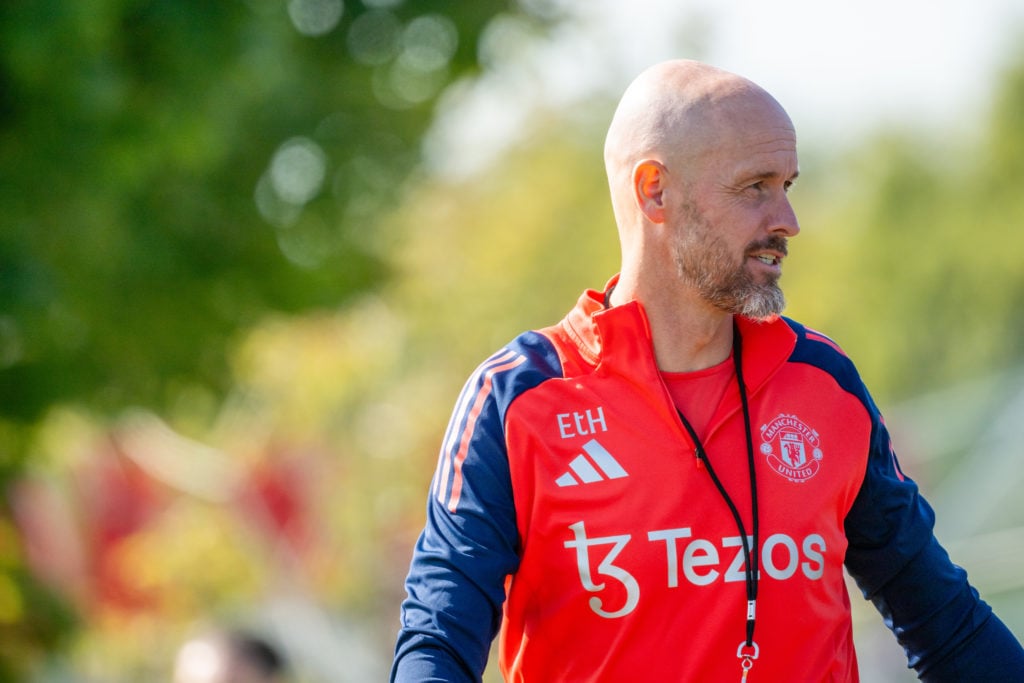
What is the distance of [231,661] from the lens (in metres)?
6.77

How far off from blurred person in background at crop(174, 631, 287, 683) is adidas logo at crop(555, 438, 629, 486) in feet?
12.1

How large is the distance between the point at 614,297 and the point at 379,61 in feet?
36.9

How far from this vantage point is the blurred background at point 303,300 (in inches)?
414

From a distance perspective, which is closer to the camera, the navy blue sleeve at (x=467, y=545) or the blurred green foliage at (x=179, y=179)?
the navy blue sleeve at (x=467, y=545)

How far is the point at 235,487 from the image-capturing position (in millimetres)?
22812

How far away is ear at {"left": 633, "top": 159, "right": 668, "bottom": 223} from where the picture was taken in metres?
3.54

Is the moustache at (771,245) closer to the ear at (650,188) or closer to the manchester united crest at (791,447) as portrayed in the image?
the ear at (650,188)

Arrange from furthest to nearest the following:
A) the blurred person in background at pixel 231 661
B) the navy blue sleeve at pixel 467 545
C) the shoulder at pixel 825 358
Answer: the blurred person in background at pixel 231 661
the shoulder at pixel 825 358
the navy blue sleeve at pixel 467 545

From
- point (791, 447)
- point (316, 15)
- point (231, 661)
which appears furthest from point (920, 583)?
point (316, 15)

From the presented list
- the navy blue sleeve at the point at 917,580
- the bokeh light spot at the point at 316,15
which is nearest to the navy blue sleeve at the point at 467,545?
the navy blue sleeve at the point at 917,580

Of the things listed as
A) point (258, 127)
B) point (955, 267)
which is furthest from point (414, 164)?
point (955, 267)

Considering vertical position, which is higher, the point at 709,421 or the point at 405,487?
the point at 405,487

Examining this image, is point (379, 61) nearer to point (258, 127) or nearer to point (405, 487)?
point (258, 127)

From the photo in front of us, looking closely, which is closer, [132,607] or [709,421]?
[709,421]
